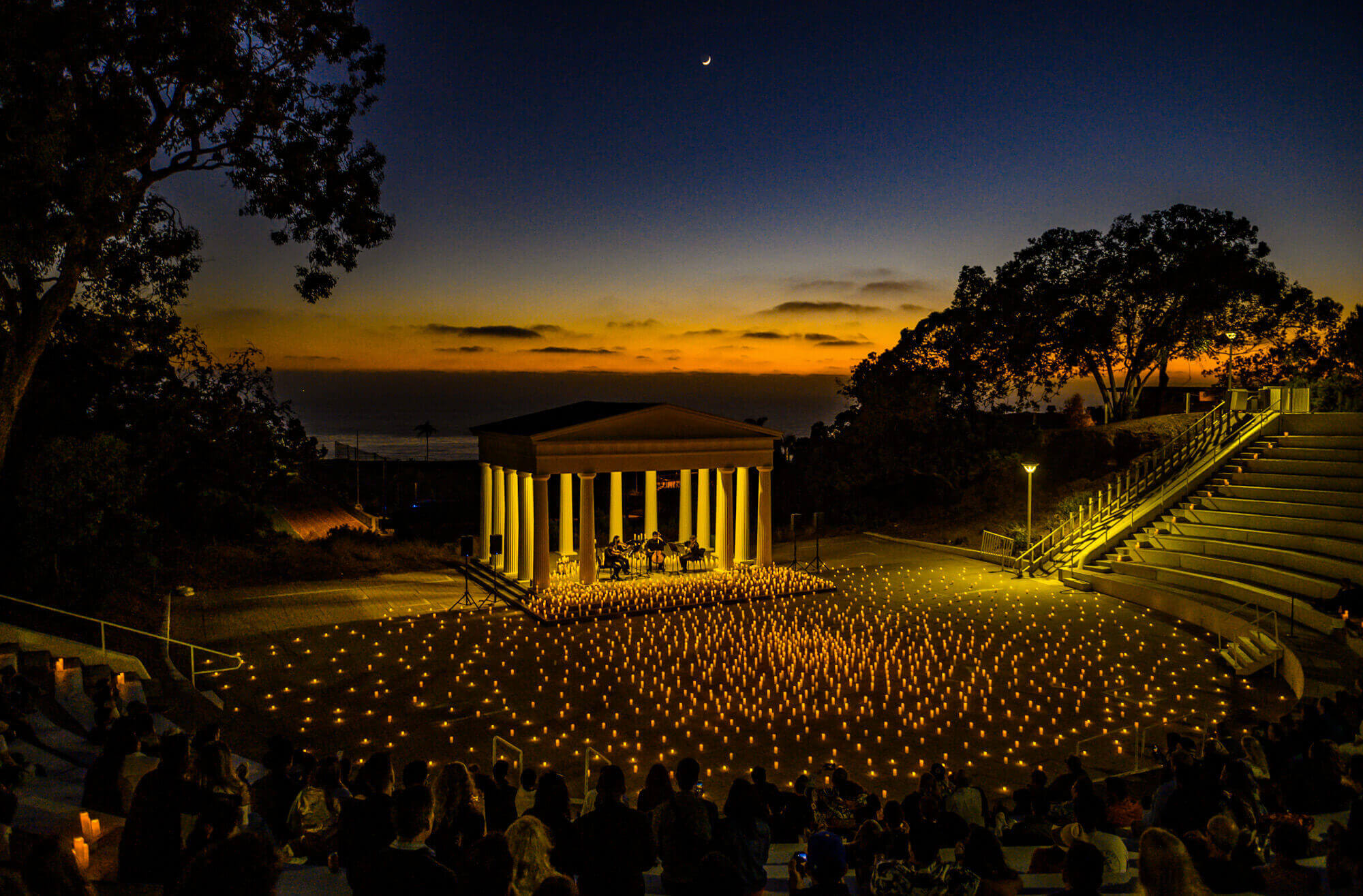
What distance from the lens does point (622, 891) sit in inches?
203

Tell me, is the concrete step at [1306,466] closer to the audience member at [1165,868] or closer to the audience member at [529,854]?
the audience member at [1165,868]

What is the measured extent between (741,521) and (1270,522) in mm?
14751

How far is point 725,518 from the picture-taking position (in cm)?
2550

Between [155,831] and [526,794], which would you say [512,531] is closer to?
[526,794]

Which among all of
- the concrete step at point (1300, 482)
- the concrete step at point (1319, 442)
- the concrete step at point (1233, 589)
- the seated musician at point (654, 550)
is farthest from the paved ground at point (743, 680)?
the concrete step at point (1319, 442)

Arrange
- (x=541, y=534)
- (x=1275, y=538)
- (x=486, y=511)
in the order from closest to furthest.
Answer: (x=1275, y=538), (x=541, y=534), (x=486, y=511)

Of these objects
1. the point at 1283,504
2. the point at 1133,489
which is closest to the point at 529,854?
the point at 1283,504

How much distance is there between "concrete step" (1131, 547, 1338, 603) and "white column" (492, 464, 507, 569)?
756 inches

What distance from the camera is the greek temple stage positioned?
75.2ft

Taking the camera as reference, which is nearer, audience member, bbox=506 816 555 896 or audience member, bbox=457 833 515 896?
audience member, bbox=457 833 515 896

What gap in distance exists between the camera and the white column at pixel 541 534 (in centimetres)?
2280

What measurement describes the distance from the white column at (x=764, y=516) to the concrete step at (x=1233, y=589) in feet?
33.6

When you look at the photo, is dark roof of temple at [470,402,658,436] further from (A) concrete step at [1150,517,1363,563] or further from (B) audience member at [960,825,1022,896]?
(B) audience member at [960,825,1022,896]

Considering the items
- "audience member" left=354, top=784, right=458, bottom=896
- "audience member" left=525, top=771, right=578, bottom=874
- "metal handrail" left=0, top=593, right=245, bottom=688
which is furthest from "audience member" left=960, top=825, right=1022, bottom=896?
"metal handrail" left=0, top=593, right=245, bottom=688
